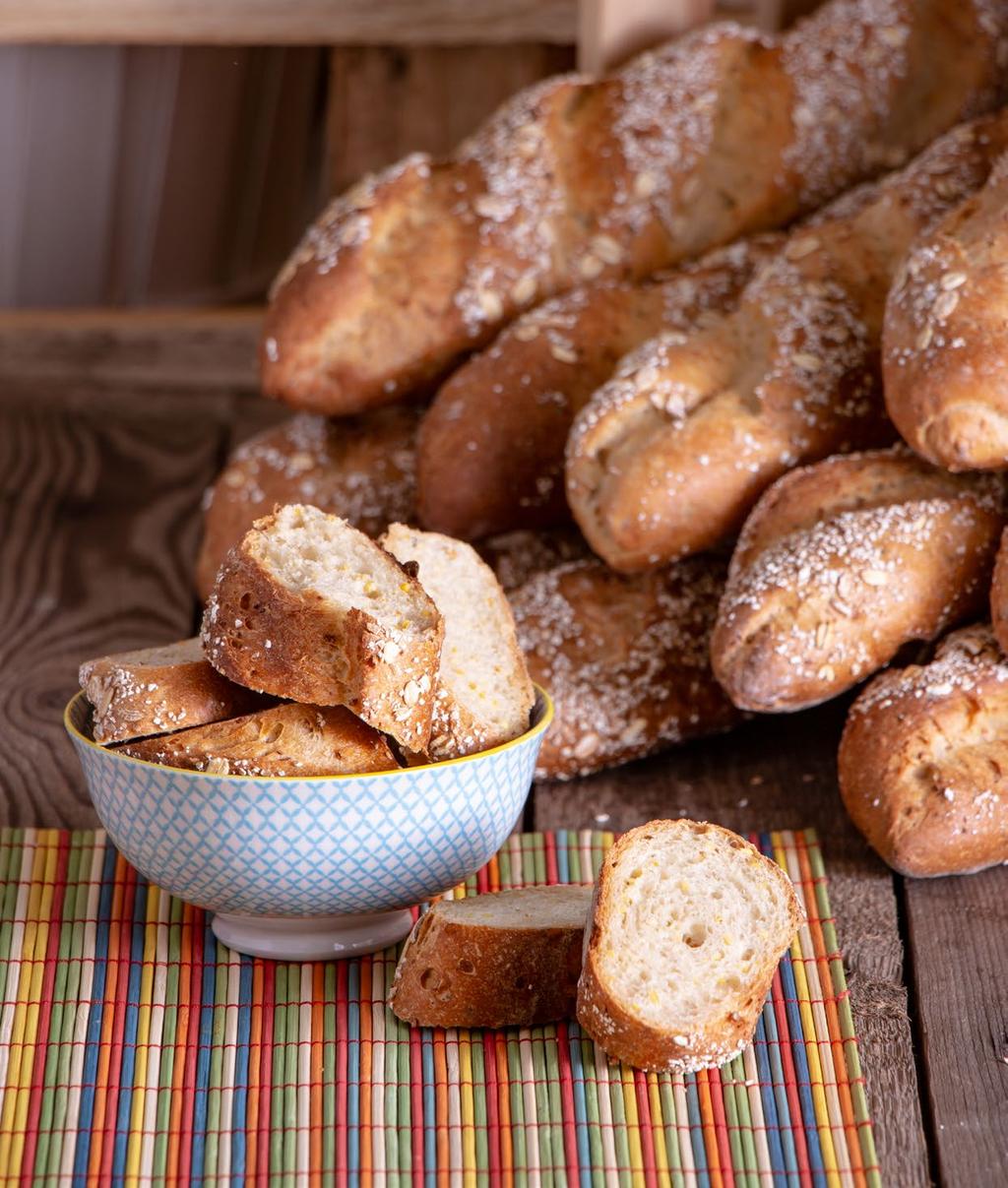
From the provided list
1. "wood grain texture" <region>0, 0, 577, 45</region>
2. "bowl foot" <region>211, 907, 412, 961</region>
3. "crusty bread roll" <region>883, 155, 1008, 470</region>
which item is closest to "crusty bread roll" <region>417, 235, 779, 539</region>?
"crusty bread roll" <region>883, 155, 1008, 470</region>

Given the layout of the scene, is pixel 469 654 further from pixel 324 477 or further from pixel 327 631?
pixel 324 477

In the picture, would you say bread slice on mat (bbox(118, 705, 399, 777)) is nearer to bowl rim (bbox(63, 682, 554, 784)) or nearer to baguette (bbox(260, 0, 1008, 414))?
bowl rim (bbox(63, 682, 554, 784))

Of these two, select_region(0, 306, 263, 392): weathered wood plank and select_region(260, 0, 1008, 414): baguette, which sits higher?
select_region(260, 0, 1008, 414): baguette

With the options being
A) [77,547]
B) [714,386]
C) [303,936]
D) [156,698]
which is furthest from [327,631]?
[77,547]

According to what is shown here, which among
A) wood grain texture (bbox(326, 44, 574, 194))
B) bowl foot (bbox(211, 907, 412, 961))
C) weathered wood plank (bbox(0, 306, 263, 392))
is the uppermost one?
wood grain texture (bbox(326, 44, 574, 194))

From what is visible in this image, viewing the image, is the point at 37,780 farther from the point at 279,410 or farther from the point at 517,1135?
the point at 279,410

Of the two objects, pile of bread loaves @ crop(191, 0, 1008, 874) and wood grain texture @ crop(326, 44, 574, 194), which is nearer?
pile of bread loaves @ crop(191, 0, 1008, 874)

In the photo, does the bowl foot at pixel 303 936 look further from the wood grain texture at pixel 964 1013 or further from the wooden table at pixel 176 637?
the wood grain texture at pixel 964 1013

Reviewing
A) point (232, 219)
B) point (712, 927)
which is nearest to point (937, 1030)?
point (712, 927)
